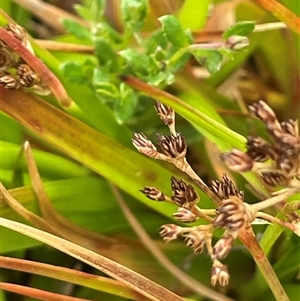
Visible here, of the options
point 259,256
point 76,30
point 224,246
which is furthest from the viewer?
point 76,30

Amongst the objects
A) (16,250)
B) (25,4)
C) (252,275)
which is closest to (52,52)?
(25,4)

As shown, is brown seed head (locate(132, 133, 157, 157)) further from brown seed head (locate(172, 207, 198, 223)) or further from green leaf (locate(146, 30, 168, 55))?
green leaf (locate(146, 30, 168, 55))

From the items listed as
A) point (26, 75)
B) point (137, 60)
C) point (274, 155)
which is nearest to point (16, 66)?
point (26, 75)

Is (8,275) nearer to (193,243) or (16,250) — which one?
(16,250)

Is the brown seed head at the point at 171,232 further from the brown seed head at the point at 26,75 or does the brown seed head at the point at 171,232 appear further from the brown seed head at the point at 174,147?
the brown seed head at the point at 26,75

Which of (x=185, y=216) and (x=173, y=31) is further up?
(x=173, y=31)

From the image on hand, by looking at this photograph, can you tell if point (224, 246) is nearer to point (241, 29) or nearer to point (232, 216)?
point (232, 216)
